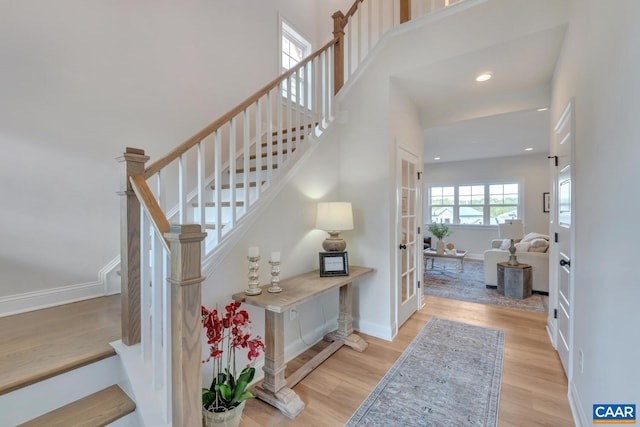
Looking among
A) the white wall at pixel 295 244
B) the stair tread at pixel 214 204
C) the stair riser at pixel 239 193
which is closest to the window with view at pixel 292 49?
the white wall at pixel 295 244

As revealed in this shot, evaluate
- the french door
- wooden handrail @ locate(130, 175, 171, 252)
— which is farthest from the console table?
the french door

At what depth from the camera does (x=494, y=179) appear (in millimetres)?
7488

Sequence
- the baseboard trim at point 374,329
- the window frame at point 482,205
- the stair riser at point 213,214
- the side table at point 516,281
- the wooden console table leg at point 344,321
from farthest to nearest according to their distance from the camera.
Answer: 1. the window frame at point 482,205
2. the side table at point 516,281
3. the baseboard trim at point 374,329
4. the wooden console table leg at point 344,321
5. the stair riser at point 213,214

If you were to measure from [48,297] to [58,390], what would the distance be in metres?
1.15

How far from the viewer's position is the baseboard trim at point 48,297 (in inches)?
78.1

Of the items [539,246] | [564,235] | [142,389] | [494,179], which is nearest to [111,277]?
[142,389]

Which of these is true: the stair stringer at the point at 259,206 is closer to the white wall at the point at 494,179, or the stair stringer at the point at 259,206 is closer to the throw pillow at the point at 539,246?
the throw pillow at the point at 539,246

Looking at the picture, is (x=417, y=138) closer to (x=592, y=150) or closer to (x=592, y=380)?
(x=592, y=150)

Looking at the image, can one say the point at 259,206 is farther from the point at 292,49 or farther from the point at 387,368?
the point at 292,49

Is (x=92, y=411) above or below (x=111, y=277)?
below

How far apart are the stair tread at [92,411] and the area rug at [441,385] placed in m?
1.27

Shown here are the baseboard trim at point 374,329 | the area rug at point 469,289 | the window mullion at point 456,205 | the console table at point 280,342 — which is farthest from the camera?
the window mullion at point 456,205

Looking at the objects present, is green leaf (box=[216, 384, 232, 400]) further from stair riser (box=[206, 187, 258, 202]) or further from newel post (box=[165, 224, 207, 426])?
stair riser (box=[206, 187, 258, 202])

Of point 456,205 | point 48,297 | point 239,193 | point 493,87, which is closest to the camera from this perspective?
point 48,297
